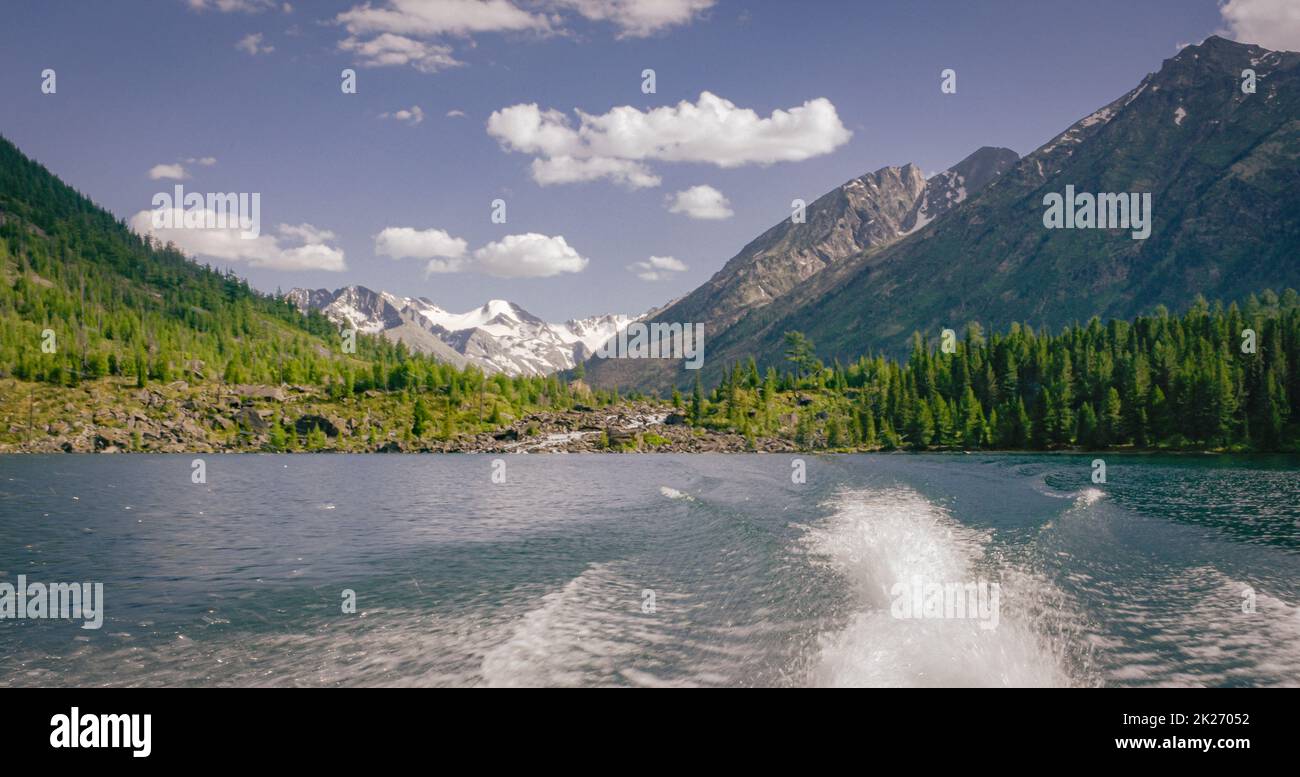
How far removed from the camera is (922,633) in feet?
83.9

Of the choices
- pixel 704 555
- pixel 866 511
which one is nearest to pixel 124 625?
pixel 704 555

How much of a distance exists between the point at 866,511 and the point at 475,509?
37287 millimetres

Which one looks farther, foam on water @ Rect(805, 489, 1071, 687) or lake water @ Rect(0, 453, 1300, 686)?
lake water @ Rect(0, 453, 1300, 686)

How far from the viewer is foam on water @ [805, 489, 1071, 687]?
72.2 feet

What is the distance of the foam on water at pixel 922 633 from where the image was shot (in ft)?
72.2

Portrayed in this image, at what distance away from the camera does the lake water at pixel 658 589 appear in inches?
894

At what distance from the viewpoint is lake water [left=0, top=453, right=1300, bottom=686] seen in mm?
22719

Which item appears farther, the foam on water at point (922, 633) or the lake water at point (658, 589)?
A: the lake water at point (658, 589)

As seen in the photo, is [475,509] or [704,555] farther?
[475,509]

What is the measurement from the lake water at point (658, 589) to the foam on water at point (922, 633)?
138mm

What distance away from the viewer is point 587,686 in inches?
821

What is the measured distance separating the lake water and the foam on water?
14 cm
